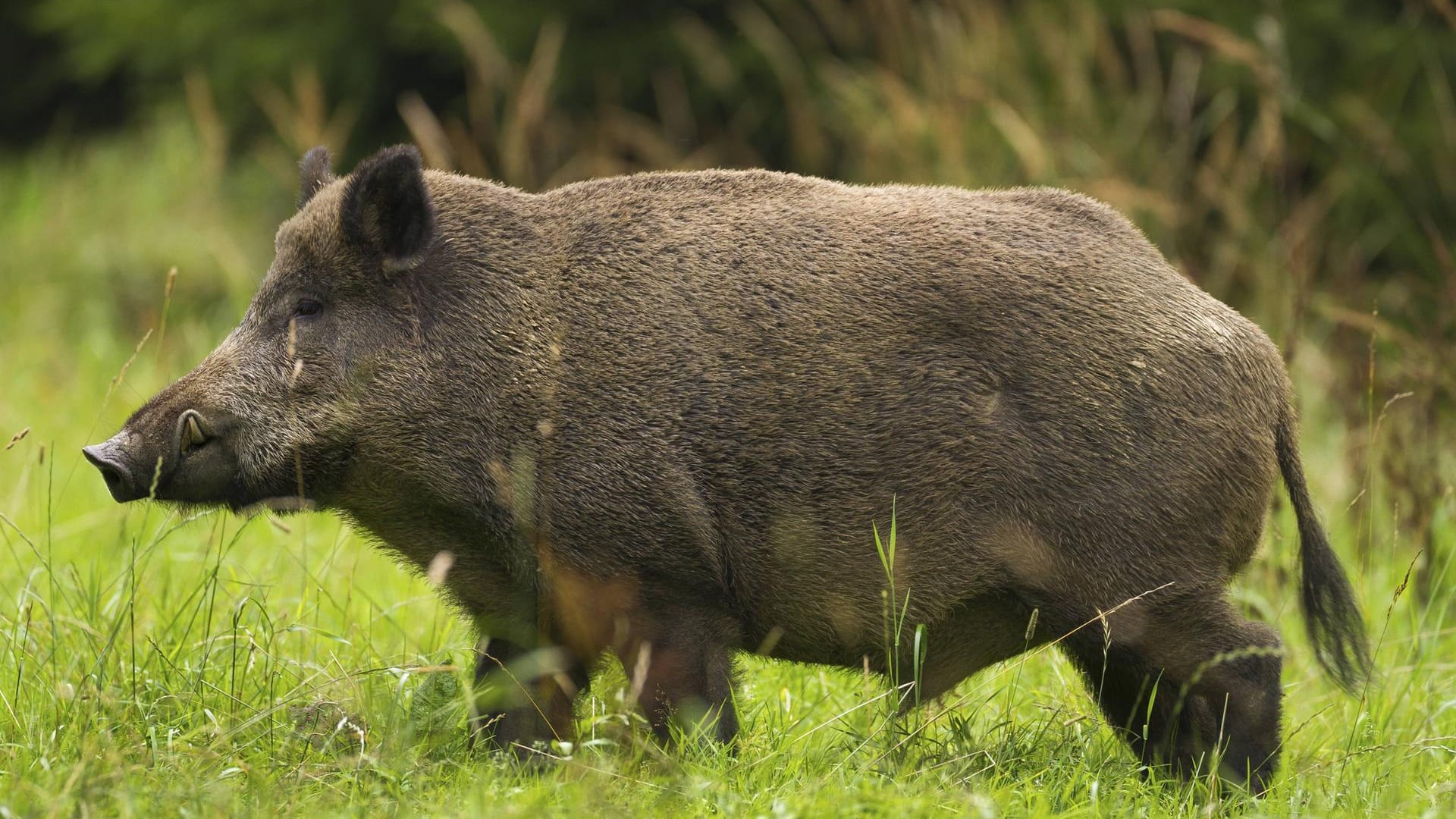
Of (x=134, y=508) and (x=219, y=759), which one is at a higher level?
(x=219, y=759)

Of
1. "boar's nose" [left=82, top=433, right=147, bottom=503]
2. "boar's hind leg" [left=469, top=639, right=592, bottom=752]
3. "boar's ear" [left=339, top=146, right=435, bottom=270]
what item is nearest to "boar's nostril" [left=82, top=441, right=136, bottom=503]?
"boar's nose" [left=82, top=433, right=147, bottom=503]

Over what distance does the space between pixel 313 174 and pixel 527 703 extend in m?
1.32

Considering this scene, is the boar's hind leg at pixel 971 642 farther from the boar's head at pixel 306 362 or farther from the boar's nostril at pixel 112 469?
the boar's nostril at pixel 112 469

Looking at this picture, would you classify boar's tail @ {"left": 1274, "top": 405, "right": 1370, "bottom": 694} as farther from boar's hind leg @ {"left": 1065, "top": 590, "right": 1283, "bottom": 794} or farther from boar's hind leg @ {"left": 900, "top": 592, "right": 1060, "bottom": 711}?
boar's hind leg @ {"left": 900, "top": 592, "right": 1060, "bottom": 711}

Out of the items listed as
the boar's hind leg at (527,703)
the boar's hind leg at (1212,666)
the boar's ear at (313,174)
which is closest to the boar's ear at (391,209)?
the boar's ear at (313,174)

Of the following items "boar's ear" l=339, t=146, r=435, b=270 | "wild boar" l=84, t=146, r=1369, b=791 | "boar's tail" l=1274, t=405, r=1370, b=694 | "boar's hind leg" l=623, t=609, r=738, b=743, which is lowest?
"boar's tail" l=1274, t=405, r=1370, b=694

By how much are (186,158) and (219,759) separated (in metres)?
8.94

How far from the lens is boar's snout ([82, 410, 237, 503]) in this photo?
9.66 feet

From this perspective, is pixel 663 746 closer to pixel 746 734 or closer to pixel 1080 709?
pixel 746 734

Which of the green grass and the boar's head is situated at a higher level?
the boar's head

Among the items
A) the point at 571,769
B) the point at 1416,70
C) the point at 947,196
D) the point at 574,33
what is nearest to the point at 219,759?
the point at 571,769

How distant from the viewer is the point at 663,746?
3037 millimetres

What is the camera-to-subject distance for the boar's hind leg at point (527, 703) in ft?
10.4

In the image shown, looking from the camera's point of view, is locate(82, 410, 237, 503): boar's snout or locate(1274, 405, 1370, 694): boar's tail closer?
locate(82, 410, 237, 503): boar's snout
